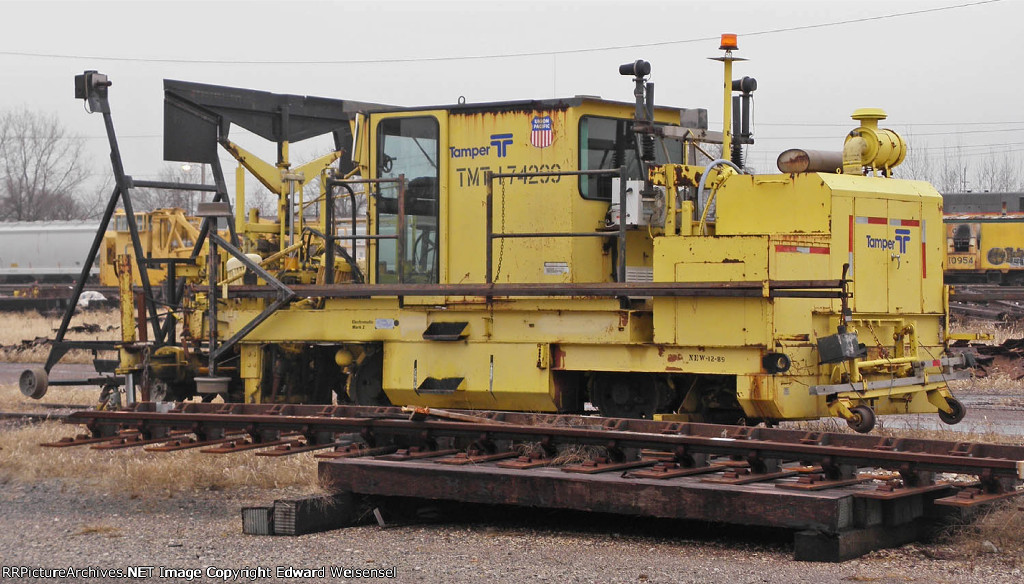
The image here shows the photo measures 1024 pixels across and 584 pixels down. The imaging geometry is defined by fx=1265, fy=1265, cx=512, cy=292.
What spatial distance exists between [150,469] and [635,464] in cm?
417

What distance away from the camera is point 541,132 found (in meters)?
11.0

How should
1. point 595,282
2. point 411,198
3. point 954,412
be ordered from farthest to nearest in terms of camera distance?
point 411,198, point 595,282, point 954,412

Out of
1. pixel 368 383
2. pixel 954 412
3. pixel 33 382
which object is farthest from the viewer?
pixel 33 382

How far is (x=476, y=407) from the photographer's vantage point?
1108 cm

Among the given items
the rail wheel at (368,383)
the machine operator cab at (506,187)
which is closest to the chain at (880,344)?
the machine operator cab at (506,187)

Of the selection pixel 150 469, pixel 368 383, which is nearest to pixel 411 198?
pixel 368 383

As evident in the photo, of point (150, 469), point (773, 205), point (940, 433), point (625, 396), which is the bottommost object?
point (150, 469)

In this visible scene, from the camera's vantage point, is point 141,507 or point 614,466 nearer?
point 614,466

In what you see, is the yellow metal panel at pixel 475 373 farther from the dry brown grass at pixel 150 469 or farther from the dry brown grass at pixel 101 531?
the dry brown grass at pixel 101 531

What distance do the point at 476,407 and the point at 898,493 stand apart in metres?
4.80

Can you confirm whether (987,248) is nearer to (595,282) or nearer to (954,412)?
(954,412)

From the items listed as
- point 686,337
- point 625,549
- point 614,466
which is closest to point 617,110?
point 686,337

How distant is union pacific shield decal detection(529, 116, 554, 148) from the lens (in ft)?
36.0

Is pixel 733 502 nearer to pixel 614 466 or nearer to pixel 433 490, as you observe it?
pixel 614 466
